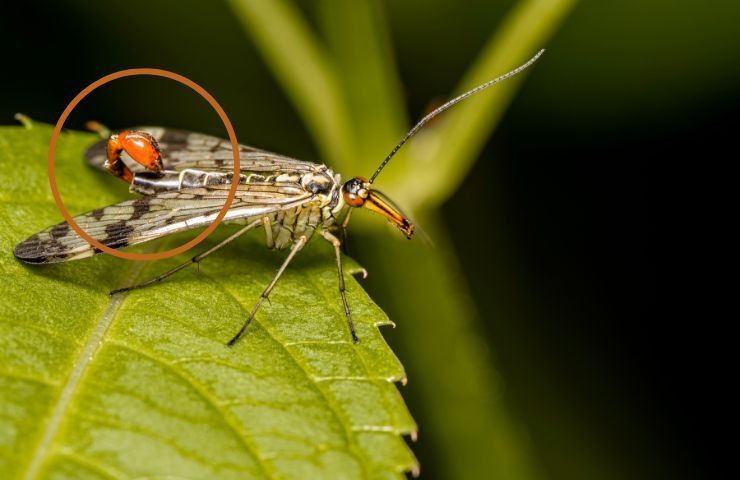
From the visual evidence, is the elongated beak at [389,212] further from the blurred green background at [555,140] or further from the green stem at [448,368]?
the blurred green background at [555,140]

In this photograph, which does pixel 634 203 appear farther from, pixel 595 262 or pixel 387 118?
pixel 387 118

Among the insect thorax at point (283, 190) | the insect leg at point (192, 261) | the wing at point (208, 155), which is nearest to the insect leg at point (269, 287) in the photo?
the insect thorax at point (283, 190)

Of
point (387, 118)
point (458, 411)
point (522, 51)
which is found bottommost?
point (458, 411)

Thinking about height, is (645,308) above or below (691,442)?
above

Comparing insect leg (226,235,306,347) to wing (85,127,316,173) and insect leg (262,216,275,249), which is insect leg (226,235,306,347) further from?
wing (85,127,316,173)

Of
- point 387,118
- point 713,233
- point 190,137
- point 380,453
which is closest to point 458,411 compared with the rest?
point 387,118

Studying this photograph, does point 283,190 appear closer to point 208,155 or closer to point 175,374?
point 208,155

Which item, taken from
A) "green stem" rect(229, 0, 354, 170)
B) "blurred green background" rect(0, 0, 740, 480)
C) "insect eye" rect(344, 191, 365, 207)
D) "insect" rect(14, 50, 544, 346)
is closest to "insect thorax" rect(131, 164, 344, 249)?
"insect" rect(14, 50, 544, 346)

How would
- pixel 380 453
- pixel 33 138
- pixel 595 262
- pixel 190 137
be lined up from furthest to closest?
pixel 595 262 → pixel 190 137 → pixel 33 138 → pixel 380 453
